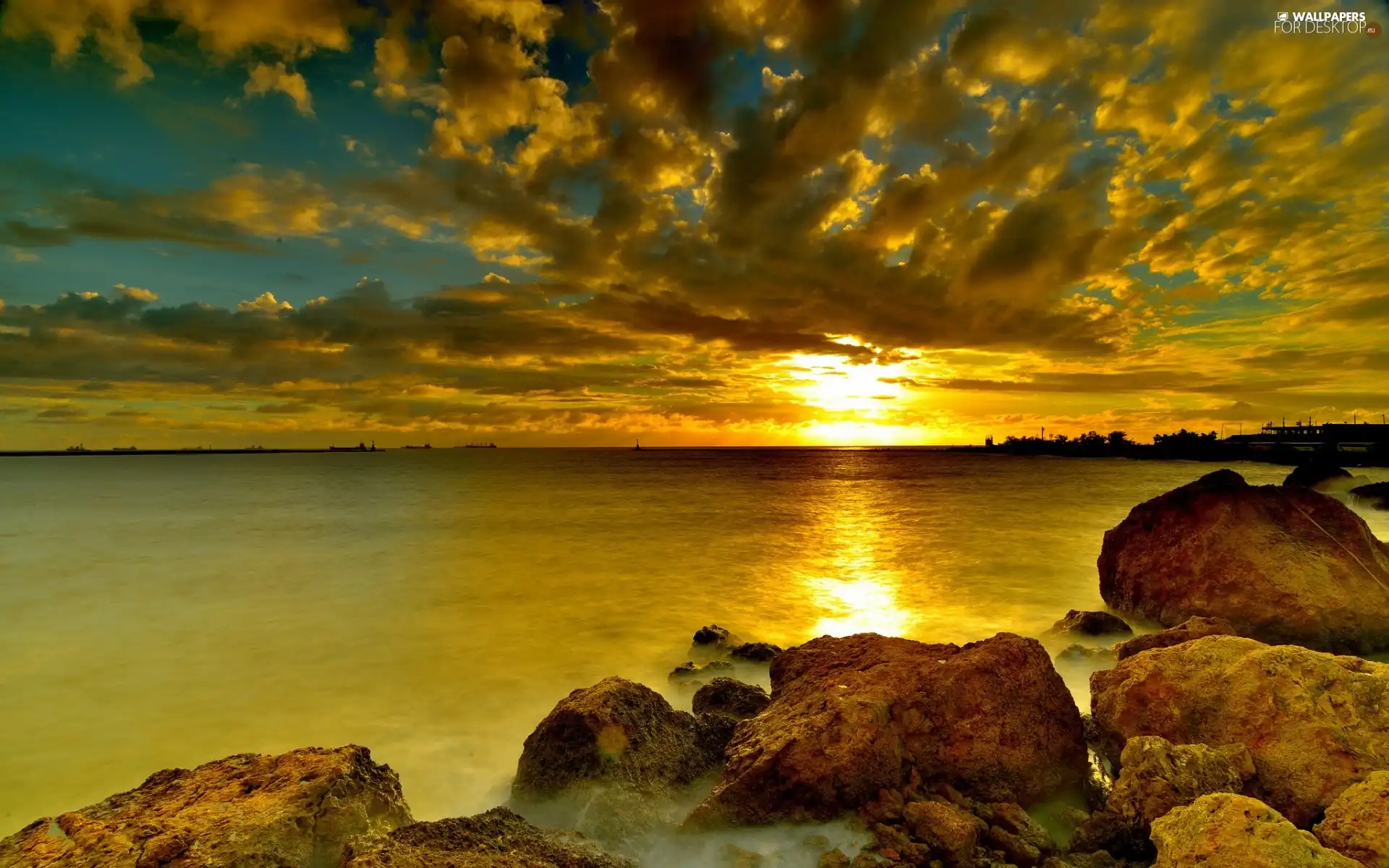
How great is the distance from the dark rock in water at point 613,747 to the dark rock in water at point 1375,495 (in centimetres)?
3158

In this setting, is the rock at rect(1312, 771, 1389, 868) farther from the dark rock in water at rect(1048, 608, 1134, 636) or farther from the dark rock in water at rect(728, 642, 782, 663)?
the dark rock in water at rect(1048, 608, 1134, 636)

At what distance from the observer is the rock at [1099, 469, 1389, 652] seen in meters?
7.40

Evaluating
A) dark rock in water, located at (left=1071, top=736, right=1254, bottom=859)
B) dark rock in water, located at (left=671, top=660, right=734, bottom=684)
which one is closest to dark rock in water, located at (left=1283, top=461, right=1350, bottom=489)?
dark rock in water, located at (left=671, top=660, right=734, bottom=684)

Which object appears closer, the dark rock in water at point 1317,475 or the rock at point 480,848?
the rock at point 480,848

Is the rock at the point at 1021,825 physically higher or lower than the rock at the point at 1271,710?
lower

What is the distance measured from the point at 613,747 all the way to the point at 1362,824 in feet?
14.7

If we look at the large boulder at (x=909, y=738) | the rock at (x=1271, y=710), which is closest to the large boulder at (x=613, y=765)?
the large boulder at (x=909, y=738)

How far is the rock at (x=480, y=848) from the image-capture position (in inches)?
128

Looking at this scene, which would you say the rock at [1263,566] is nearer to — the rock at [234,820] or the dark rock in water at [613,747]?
the dark rock in water at [613,747]

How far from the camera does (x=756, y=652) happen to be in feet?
28.6

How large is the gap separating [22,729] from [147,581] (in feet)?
35.0

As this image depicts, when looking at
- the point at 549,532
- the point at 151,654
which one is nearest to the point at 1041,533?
the point at 549,532

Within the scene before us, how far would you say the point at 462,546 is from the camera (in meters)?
22.4

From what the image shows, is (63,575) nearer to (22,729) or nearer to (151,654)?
(151,654)
